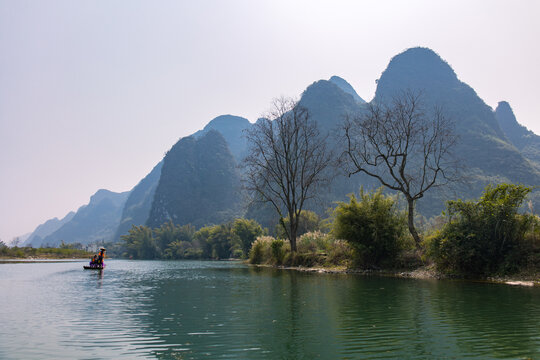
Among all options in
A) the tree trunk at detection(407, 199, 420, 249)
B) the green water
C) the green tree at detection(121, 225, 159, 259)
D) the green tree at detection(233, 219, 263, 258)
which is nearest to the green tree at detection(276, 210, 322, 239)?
the green tree at detection(233, 219, 263, 258)

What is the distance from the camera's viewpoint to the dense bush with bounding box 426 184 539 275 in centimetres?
1720

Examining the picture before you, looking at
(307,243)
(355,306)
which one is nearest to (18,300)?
(355,306)

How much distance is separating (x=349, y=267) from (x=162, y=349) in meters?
20.7

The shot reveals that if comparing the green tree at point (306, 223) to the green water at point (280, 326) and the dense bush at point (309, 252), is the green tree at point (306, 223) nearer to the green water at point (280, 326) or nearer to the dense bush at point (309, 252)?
the dense bush at point (309, 252)

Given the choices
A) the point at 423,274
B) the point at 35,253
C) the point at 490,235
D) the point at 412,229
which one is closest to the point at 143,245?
the point at 35,253

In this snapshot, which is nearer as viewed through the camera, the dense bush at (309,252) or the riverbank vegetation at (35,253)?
the dense bush at (309,252)

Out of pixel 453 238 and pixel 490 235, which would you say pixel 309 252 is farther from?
pixel 490 235

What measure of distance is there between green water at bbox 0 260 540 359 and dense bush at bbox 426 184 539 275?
5.16m

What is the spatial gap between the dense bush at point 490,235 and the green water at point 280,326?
516 cm

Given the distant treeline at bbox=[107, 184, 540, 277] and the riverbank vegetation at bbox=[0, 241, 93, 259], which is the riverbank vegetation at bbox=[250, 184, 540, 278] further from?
the riverbank vegetation at bbox=[0, 241, 93, 259]

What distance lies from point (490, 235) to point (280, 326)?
14242 mm

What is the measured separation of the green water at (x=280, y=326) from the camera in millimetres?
6008

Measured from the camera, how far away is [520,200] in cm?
1744

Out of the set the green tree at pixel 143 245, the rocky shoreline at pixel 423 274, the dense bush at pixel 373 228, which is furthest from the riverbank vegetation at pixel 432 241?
the green tree at pixel 143 245
